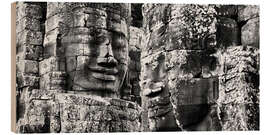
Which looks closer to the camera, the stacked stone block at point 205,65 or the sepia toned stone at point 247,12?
the stacked stone block at point 205,65

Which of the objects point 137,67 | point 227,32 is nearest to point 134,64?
point 137,67

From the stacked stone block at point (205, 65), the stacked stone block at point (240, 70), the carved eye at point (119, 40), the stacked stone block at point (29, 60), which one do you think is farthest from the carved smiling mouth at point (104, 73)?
the stacked stone block at point (240, 70)

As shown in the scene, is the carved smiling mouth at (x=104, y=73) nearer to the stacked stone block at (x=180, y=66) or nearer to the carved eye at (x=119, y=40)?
A: the carved eye at (x=119, y=40)

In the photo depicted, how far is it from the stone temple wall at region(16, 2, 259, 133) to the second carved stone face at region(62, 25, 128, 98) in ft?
0.05

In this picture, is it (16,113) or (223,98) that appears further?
(223,98)

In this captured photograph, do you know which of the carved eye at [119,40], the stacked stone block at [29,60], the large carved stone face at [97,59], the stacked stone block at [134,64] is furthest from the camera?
the stacked stone block at [134,64]

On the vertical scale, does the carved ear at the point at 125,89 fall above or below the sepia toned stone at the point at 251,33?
below

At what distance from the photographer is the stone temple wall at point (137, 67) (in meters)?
9.05

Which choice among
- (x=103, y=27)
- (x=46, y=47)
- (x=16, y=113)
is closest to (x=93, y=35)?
(x=103, y=27)

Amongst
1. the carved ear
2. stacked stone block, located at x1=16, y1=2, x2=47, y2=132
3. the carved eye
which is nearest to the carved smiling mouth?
the carved ear

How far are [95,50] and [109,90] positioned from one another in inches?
27.7

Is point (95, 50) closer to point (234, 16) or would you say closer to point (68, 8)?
point (68, 8)

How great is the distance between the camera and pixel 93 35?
9.34 meters

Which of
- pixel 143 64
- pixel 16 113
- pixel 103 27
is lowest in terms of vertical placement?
pixel 16 113
